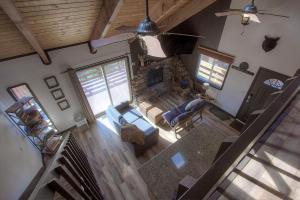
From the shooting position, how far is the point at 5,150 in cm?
297

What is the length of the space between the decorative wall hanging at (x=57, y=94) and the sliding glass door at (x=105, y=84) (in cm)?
70

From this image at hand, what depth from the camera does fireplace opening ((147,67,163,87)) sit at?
20.5 ft

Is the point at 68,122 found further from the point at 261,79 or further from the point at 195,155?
the point at 261,79

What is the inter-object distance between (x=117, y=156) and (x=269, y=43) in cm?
487

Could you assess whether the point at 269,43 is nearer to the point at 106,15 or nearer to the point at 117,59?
the point at 106,15

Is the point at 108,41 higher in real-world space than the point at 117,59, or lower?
higher

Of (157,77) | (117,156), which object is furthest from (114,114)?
(157,77)

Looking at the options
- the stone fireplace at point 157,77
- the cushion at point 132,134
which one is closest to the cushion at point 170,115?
the cushion at point 132,134

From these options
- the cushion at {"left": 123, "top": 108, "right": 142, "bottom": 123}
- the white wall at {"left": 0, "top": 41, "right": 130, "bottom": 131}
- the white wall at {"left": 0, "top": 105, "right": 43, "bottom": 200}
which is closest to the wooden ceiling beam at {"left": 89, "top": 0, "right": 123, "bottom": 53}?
the white wall at {"left": 0, "top": 41, "right": 130, "bottom": 131}

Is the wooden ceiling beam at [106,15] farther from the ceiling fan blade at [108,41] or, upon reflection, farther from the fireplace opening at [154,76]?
the fireplace opening at [154,76]

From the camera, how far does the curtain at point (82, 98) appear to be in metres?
4.53

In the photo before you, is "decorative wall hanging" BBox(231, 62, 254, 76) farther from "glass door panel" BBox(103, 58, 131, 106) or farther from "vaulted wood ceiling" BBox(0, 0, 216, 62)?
"glass door panel" BBox(103, 58, 131, 106)

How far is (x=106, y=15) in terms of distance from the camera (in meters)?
3.13

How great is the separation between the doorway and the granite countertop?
4.16 feet
